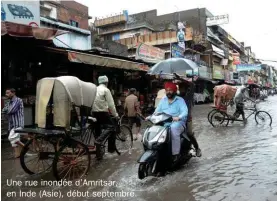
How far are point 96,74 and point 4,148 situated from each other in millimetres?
→ 6632

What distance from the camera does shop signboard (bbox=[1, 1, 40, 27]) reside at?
45.7 feet

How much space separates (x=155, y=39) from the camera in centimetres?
4412

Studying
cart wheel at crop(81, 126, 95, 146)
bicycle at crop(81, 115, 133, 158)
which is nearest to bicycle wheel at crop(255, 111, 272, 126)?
bicycle at crop(81, 115, 133, 158)

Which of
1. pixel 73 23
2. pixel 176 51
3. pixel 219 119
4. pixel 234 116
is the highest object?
pixel 73 23

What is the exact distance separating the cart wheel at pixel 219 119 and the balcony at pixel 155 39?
29.7m

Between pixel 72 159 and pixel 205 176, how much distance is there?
2.35 meters

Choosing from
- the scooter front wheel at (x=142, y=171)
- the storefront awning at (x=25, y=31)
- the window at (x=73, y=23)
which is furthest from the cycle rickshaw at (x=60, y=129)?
the window at (x=73, y=23)

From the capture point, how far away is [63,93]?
561 cm

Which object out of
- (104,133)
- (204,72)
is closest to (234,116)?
(104,133)

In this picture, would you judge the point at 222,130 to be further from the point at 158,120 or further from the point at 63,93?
the point at 63,93

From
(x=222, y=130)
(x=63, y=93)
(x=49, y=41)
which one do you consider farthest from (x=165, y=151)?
(x=222, y=130)

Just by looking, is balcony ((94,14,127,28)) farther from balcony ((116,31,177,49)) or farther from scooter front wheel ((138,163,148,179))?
scooter front wheel ((138,163,148,179))

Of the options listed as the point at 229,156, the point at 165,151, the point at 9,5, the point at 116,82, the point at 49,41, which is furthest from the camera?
the point at 116,82

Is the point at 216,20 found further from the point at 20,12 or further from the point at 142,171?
the point at 142,171
